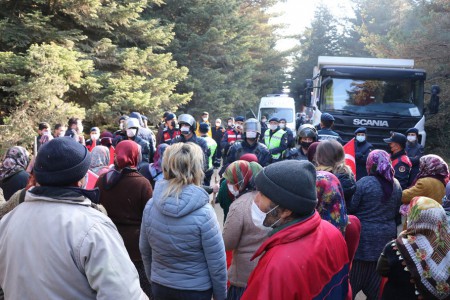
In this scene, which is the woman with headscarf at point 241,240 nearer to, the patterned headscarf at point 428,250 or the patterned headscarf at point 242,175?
the patterned headscarf at point 242,175

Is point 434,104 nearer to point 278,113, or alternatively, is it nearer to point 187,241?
point 187,241

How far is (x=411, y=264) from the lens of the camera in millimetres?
3244

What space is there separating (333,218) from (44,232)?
232 centimetres

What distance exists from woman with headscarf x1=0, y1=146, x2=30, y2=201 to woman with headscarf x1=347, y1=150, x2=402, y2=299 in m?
3.37

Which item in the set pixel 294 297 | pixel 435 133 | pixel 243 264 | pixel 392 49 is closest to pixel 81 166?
pixel 294 297

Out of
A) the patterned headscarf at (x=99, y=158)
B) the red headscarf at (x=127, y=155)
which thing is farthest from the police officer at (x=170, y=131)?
the red headscarf at (x=127, y=155)

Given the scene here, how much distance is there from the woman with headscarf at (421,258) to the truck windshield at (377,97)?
9523 millimetres

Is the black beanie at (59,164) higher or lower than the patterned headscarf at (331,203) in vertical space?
higher

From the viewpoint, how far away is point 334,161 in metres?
4.61

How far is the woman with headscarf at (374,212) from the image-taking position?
4832 mm

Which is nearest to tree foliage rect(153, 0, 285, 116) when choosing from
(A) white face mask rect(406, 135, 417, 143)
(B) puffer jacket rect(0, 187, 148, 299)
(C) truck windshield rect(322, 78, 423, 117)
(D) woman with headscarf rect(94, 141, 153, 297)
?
(C) truck windshield rect(322, 78, 423, 117)

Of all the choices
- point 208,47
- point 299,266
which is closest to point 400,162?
point 299,266

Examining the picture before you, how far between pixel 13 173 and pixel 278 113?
20.9 m

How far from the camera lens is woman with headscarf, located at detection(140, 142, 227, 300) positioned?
366 cm
